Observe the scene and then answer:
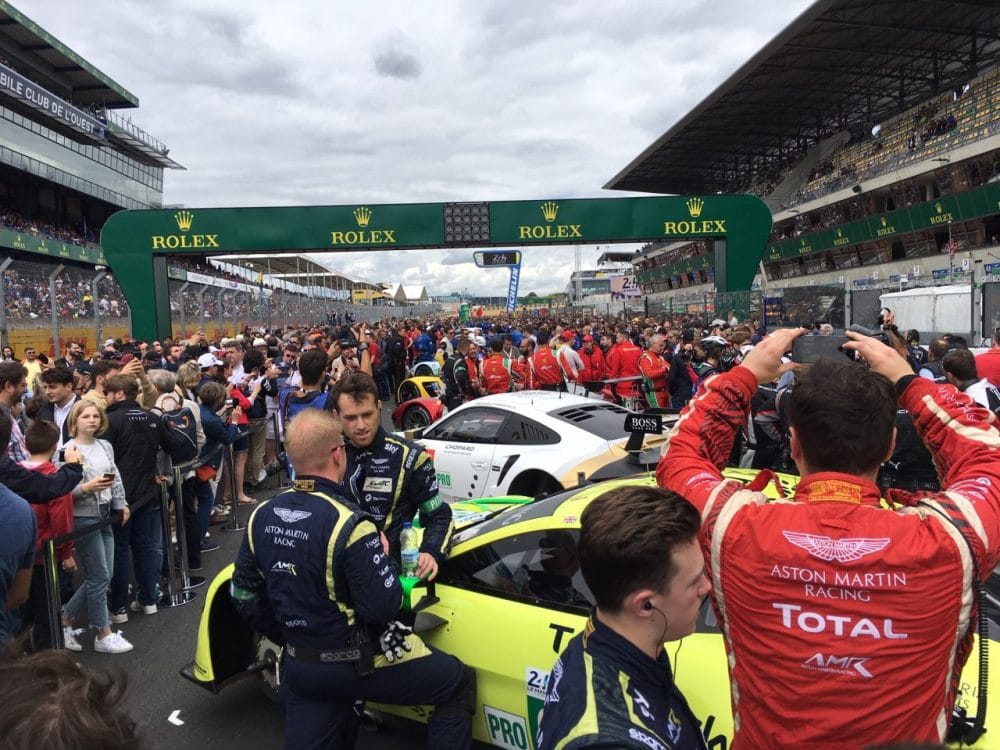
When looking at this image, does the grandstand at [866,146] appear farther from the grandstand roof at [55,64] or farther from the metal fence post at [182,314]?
the grandstand roof at [55,64]

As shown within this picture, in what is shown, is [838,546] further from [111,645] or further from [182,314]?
[182,314]

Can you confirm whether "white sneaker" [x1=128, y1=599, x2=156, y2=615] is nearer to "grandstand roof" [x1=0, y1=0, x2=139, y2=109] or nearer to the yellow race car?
the yellow race car

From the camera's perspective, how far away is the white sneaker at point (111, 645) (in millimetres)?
4883

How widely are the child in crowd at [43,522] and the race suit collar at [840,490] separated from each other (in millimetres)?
3996

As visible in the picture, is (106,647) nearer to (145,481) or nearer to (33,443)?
(145,481)

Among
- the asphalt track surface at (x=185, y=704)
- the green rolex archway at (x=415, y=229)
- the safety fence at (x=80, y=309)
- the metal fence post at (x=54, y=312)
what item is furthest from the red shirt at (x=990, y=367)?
the metal fence post at (x=54, y=312)

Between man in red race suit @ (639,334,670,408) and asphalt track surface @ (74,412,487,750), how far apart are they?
7429 millimetres

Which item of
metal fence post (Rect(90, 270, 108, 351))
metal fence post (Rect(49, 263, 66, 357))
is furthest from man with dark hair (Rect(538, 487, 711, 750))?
metal fence post (Rect(90, 270, 108, 351))

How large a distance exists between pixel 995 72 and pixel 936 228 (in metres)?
6.88

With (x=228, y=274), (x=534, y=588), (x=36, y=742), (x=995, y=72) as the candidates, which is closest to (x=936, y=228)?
(x=995, y=72)

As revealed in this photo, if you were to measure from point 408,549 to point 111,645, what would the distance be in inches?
109

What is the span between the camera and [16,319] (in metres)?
12.6

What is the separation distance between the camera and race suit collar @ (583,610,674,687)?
59.7 inches

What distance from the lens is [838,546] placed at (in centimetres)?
158
